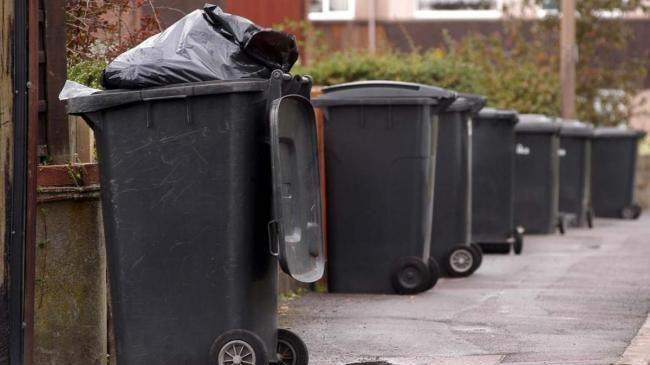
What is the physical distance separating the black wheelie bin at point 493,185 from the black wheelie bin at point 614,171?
6.11 metres

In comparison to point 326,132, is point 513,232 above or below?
below

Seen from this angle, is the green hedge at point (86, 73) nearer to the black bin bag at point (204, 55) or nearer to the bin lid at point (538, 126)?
the black bin bag at point (204, 55)

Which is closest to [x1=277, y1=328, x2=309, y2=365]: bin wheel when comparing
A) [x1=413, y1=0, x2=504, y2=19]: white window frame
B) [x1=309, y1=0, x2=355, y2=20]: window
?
[x1=309, y1=0, x2=355, y2=20]: window

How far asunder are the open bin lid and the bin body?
22.0 feet

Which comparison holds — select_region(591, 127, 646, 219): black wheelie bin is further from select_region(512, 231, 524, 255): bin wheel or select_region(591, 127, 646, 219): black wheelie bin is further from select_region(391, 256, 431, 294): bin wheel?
select_region(391, 256, 431, 294): bin wheel

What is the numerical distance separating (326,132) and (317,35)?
25.9 feet

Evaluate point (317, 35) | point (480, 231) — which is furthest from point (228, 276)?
point (317, 35)

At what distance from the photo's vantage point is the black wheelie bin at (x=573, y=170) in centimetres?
1683

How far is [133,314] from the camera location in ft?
18.7

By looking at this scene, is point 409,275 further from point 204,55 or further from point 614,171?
point 614,171

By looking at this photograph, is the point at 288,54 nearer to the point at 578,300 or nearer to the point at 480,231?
the point at 578,300

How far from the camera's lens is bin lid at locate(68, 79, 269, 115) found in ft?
18.4

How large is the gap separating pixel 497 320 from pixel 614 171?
448 inches

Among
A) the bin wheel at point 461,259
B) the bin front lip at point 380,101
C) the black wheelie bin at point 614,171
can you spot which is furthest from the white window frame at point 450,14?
the bin front lip at point 380,101
